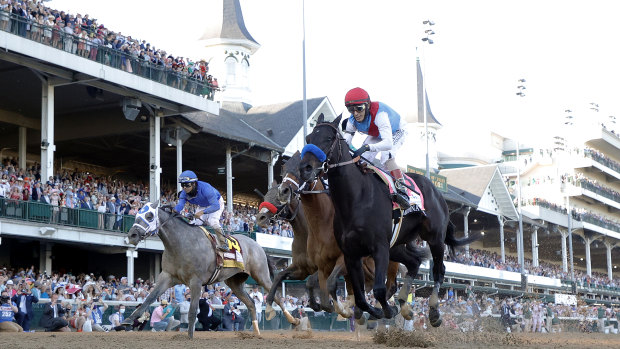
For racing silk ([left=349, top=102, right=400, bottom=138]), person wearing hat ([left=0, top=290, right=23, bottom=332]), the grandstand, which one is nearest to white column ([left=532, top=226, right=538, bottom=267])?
the grandstand

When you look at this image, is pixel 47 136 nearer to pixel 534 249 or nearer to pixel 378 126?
pixel 378 126

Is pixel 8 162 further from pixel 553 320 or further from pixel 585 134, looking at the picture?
pixel 585 134

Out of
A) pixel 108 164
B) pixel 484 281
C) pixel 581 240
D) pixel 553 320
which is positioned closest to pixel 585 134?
pixel 581 240

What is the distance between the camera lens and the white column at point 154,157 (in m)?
26.2

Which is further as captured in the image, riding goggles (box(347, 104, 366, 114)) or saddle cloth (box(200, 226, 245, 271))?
saddle cloth (box(200, 226, 245, 271))

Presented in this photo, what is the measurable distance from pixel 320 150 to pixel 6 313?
820 cm

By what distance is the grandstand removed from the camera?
74.3 ft

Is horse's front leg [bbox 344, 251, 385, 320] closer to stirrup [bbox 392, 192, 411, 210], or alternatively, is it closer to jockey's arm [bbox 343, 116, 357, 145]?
stirrup [bbox 392, 192, 411, 210]

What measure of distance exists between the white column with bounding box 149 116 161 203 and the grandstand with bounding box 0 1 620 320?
0.04 metres

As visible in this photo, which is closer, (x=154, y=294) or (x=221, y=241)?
(x=154, y=294)

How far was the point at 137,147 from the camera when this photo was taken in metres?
32.6

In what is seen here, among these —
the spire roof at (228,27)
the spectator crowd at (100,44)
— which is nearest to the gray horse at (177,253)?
the spectator crowd at (100,44)

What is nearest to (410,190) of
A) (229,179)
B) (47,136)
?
(47,136)

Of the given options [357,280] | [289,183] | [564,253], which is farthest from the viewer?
[564,253]
